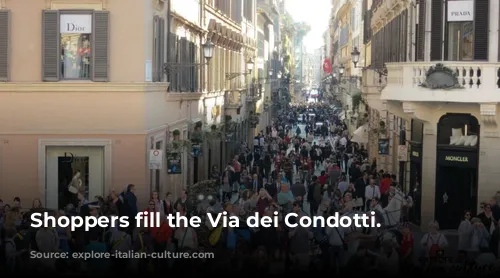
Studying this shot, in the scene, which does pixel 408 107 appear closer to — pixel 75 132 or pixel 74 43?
pixel 75 132

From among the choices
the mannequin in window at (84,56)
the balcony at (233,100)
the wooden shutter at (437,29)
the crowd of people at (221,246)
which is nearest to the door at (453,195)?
the wooden shutter at (437,29)

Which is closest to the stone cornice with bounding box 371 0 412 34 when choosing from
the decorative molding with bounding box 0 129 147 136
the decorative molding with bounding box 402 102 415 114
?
the decorative molding with bounding box 402 102 415 114

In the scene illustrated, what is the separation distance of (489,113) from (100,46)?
9.27 metres

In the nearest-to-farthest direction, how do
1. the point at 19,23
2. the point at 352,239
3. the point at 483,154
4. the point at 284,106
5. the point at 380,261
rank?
the point at 380,261 → the point at 352,239 → the point at 19,23 → the point at 483,154 → the point at 284,106

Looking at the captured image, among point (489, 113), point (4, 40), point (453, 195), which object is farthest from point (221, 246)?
point (453, 195)

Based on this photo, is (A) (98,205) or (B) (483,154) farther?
(B) (483,154)

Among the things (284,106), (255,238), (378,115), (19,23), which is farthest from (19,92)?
(284,106)

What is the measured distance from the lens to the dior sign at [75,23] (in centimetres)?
2358

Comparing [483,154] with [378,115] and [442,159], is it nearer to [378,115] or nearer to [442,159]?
[442,159]

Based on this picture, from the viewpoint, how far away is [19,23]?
928 inches

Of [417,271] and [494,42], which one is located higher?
→ [494,42]

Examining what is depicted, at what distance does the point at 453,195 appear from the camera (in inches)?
1052

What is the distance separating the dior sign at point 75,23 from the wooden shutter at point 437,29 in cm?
864

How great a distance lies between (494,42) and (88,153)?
1002cm
